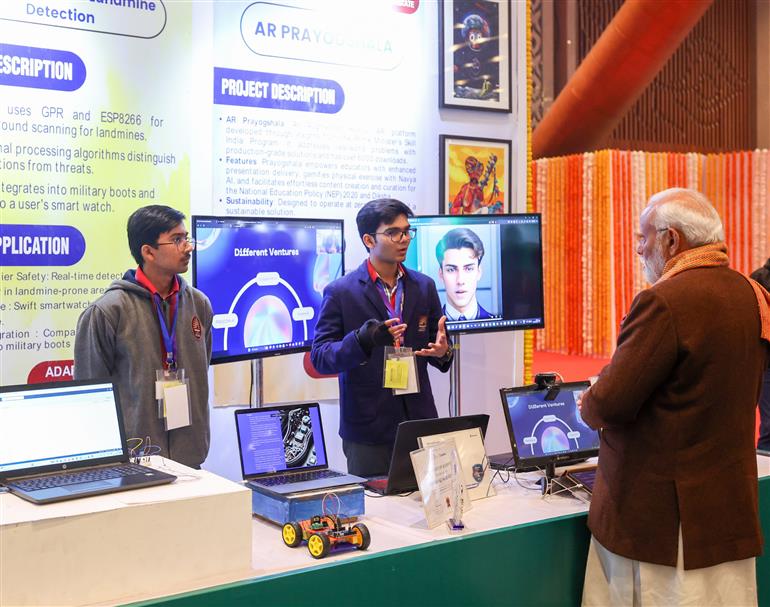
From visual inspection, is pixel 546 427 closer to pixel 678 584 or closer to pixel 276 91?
pixel 678 584

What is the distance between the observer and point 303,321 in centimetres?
355

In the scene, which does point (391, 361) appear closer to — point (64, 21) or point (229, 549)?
point (229, 549)

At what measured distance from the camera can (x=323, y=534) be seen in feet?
6.83

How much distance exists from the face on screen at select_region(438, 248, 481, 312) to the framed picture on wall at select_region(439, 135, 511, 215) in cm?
74

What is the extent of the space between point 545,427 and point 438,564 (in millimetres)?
777

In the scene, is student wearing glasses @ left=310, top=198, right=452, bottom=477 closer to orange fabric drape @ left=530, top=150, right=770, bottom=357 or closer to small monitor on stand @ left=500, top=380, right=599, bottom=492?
small monitor on stand @ left=500, top=380, right=599, bottom=492

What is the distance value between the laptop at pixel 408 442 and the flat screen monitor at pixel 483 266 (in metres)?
1.12

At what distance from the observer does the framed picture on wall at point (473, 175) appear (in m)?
4.52

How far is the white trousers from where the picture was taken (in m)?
2.21

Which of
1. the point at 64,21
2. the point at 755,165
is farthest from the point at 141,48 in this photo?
the point at 755,165

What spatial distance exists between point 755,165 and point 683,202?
6.65 m

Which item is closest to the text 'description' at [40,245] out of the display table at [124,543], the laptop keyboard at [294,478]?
the laptop keyboard at [294,478]

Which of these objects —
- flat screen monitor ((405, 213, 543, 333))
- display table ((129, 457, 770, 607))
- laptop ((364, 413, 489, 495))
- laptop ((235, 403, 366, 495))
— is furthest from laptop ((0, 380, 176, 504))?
flat screen monitor ((405, 213, 543, 333))

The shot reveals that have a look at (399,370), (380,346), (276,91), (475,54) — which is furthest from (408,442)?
(475,54)
